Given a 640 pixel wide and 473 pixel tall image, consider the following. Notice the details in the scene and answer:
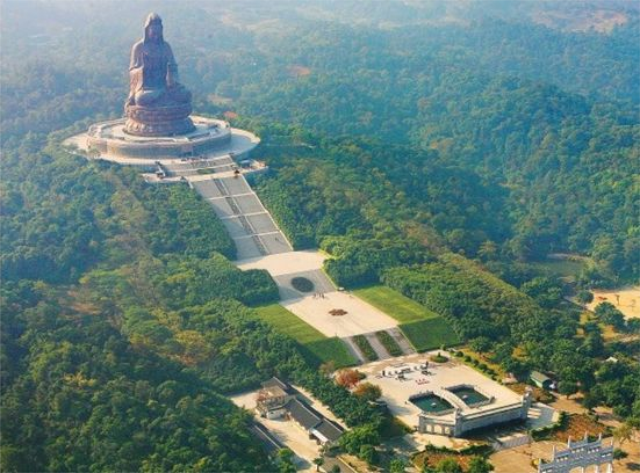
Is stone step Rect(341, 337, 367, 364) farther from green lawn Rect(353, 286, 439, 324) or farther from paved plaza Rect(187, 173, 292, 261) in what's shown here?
paved plaza Rect(187, 173, 292, 261)

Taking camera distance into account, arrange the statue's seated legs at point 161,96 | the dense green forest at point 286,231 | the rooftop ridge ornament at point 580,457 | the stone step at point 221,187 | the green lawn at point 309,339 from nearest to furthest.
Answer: the rooftop ridge ornament at point 580,457 → the dense green forest at point 286,231 → the green lawn at point 309,339 → the stone step at point 221,187 → the statue's seated legs at point 161,96

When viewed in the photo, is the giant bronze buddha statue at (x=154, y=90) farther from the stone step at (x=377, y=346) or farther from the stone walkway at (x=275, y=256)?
the stone step at (x=377, y=346)

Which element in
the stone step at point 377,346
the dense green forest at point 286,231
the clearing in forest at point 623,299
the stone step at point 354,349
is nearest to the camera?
the dense green forest at point 286,231

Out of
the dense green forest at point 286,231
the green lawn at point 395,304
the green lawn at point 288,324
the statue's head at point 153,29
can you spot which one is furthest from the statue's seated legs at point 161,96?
the green lawn at point 395,304

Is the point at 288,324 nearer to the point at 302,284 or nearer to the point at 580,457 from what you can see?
the point at 302,284

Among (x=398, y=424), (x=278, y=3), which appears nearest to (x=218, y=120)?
(x=398, y=424)

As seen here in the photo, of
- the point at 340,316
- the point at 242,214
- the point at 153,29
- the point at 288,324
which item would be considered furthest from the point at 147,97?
the point at 288,324
